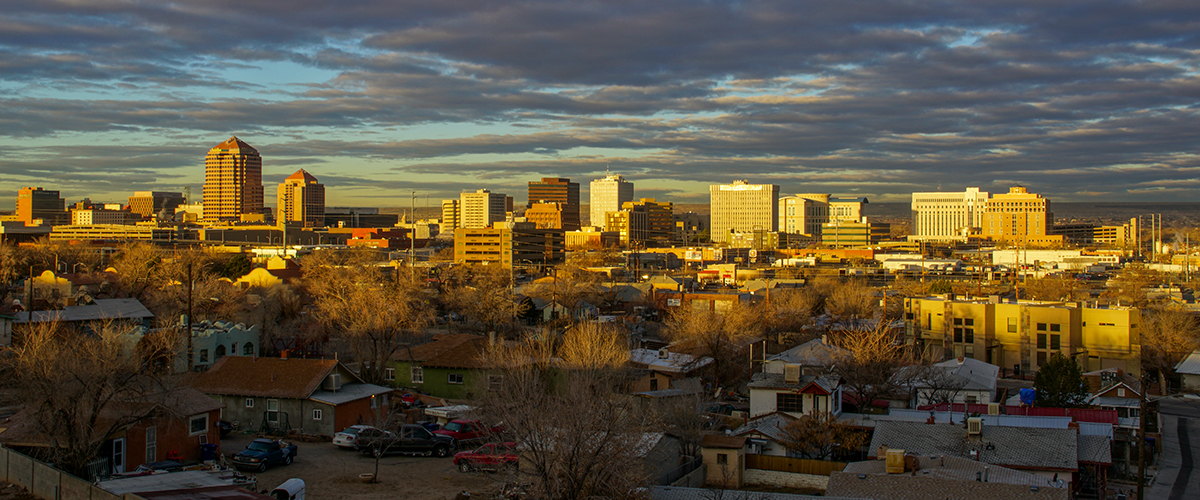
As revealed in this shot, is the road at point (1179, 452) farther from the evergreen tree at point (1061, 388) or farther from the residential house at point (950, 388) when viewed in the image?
the residential house at point (950, 388)

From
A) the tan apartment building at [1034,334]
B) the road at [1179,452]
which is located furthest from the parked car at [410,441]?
the tan apartment building at [1034,334]

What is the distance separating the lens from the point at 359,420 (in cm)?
2744

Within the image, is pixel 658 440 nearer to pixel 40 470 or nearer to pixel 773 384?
pixel 773 384

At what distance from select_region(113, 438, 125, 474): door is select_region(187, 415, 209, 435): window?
73.3 inches

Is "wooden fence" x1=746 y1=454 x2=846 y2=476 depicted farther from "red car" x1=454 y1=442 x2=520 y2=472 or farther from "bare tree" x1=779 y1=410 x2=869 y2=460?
"red car" x1=454 y1=442 x2=520 y2=472

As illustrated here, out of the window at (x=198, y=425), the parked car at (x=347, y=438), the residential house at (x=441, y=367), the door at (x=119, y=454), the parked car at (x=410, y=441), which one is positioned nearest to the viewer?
the door at (x=119, y=454)

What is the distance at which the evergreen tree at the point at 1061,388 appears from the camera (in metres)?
29.9

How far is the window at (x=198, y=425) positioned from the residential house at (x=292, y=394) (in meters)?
3.72

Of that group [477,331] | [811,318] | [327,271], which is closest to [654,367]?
[477,331]

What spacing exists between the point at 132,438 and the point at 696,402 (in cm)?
1361

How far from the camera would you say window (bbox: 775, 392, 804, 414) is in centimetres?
2672

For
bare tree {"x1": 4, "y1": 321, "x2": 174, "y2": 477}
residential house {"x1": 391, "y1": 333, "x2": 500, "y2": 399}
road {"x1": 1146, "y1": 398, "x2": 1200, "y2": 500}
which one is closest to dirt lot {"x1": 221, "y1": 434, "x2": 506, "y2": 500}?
bare tree {"x1": 4, "y1": 321, "x2": 174, "y2": 477}

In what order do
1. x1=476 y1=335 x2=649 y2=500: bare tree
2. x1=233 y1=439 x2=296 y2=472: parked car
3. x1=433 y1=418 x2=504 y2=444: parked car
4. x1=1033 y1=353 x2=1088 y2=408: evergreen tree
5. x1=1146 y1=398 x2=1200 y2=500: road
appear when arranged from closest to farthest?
x1=476 y1=335 x2=649 y2=500: bare tree < x1=233 y1=439 x2=296 y2=472: parked car < x1=1146 y1=398 x2=1200 y2=500: road < x1=433 y1=418 x2=504 y2=444: parked car < x1=1033 y1=353 x2=1088 y2=408: evergreen tree

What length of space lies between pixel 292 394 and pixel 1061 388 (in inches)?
954
